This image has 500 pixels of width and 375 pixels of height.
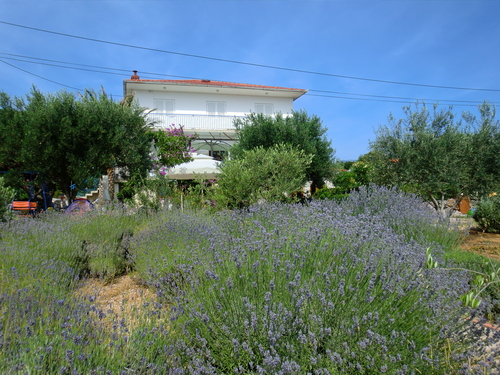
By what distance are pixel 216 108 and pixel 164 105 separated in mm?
3522

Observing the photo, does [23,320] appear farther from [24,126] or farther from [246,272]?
[24,126]

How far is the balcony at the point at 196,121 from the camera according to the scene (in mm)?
20889

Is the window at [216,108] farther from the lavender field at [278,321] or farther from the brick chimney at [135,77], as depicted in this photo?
the lavender field at [278,321]

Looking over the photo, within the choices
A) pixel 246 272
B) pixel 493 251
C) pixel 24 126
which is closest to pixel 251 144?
pixel 24 126

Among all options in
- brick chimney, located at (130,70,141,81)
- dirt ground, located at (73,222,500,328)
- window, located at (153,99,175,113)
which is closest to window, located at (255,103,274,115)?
window, located at (153,99,175,113)

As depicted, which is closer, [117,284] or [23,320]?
[23,320]

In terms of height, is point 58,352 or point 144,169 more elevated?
point 144,169

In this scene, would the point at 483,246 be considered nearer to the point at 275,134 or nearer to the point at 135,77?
the point at 275,134

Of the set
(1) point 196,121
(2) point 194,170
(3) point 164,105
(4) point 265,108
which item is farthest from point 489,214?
(3) point 164,105

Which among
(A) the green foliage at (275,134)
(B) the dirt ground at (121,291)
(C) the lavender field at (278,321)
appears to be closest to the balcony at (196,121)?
(A) the green foliage at (275,134)

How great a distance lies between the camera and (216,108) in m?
23.2

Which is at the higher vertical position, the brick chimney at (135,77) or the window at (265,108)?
the brick chimney at (135,77)

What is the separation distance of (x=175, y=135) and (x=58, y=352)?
51.5 ft

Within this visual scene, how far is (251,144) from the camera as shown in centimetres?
1298
